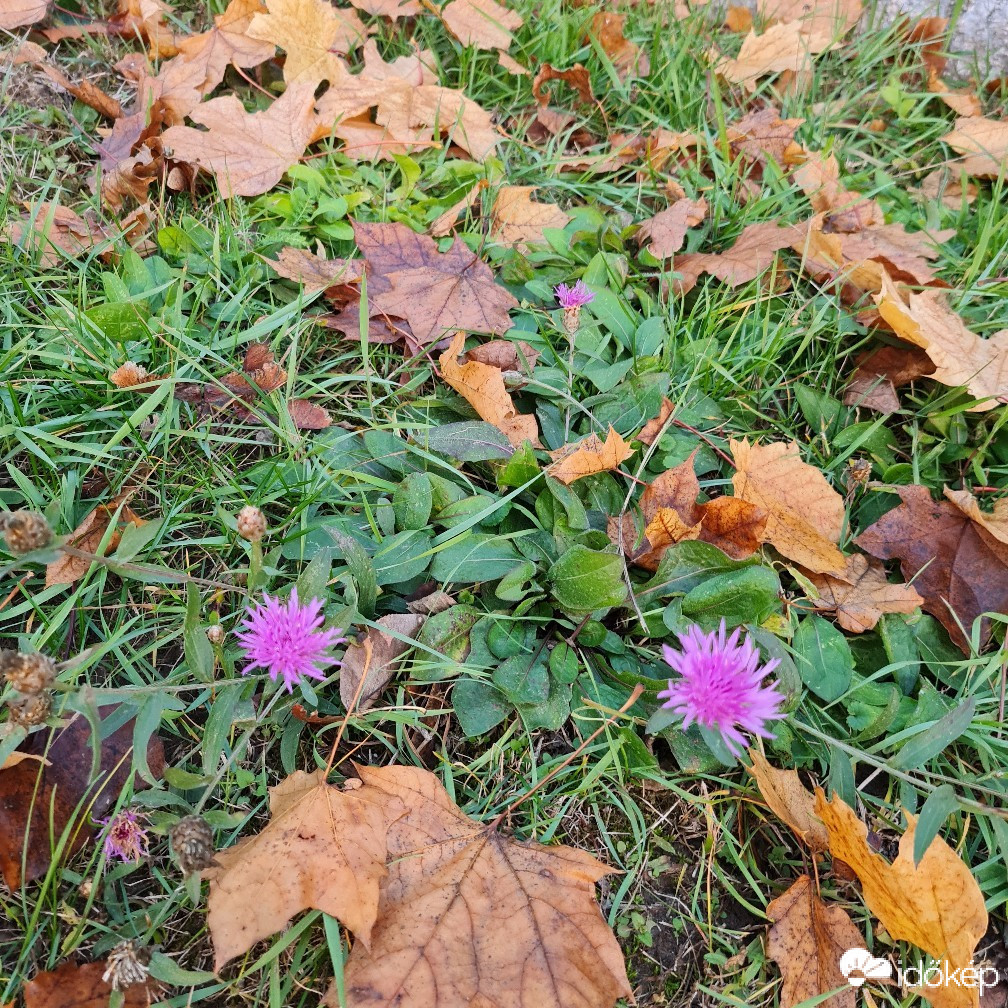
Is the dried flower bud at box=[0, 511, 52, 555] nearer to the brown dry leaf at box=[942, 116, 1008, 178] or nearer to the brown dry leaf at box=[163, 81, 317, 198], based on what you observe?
the brown dry leaf at box=[163, 81, 317, 198]

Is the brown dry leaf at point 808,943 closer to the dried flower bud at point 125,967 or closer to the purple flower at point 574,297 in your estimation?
the dried flower bud at point 125,967

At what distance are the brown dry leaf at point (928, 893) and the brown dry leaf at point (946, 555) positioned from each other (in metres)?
0.55

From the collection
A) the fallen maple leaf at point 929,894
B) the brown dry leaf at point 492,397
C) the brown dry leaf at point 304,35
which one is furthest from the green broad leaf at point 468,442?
the brown dry leaf at point 304,35

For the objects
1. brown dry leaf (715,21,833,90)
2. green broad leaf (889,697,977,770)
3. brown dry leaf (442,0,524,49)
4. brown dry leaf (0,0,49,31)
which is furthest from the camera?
brown dry leaf (715,21,833,90)

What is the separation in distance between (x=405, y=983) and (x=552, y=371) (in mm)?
1355

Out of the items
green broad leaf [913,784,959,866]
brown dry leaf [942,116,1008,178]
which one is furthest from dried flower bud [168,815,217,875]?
brown dry leaf [942,116,1008,178]

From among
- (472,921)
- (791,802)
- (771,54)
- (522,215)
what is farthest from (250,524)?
(771,54)

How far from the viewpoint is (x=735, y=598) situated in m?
1.64

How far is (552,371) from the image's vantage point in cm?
201

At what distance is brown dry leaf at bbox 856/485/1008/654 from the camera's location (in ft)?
5.93

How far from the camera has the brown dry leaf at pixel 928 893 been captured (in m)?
1.41

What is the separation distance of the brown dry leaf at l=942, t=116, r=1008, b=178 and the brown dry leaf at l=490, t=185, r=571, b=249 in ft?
4.76

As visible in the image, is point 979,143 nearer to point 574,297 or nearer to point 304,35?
point 574,297

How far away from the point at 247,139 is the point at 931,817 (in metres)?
2.39
